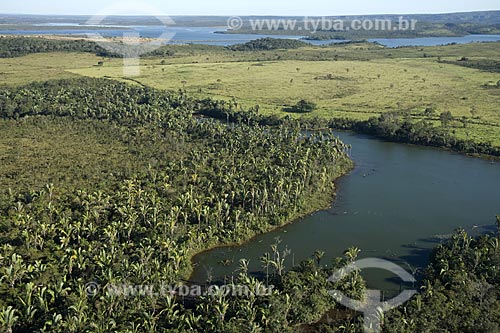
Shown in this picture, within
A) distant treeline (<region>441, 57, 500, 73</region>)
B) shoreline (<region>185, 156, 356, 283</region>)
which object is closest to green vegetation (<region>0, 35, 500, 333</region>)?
shoreline (<region>185, 156, 356, 283</region>)

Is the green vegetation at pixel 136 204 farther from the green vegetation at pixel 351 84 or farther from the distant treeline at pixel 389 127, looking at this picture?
the green vegetation at pixel 351 84

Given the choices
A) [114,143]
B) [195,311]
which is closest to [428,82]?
[114,143]

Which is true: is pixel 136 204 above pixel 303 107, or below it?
below

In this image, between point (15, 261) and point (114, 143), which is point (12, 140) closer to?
point (114, 143)

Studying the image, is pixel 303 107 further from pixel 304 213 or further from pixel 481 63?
pixel 481 63

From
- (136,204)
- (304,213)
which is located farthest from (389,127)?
(136,204)

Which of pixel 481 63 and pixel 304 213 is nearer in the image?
pixel 304 213
